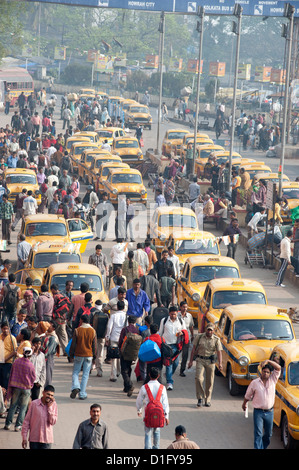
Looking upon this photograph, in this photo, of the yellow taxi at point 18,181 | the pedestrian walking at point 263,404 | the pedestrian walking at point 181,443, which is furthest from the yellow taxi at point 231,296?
the yellow taxi at point 18,181

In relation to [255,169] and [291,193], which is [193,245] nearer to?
[291,193]

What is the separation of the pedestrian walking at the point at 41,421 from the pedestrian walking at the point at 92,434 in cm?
82

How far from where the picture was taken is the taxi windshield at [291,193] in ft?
108

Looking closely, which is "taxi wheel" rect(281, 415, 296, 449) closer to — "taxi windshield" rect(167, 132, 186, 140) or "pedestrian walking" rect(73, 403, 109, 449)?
"pedestrian walking" rect(73, 403, 109, 449)

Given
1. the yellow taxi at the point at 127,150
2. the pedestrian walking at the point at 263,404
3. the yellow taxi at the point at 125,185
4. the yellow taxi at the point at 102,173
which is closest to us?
the pedestrian walking at the point at 263,404

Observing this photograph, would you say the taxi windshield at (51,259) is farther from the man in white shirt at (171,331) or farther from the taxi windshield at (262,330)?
the taxi windshield at (262,330)

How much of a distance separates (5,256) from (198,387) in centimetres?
1317

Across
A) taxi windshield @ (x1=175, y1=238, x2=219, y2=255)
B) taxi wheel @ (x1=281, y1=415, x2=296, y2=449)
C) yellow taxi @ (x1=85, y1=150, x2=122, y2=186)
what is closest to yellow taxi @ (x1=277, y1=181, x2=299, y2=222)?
taxi windshield @ (x1=175, y1=238, x2=219, y2=255)

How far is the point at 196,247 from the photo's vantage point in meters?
24.2

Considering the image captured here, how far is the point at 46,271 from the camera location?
20.6m

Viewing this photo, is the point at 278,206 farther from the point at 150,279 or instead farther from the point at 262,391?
the point at 262,391

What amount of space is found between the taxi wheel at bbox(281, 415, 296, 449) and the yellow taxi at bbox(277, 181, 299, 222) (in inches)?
700

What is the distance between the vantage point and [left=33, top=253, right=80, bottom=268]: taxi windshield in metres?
22.0
